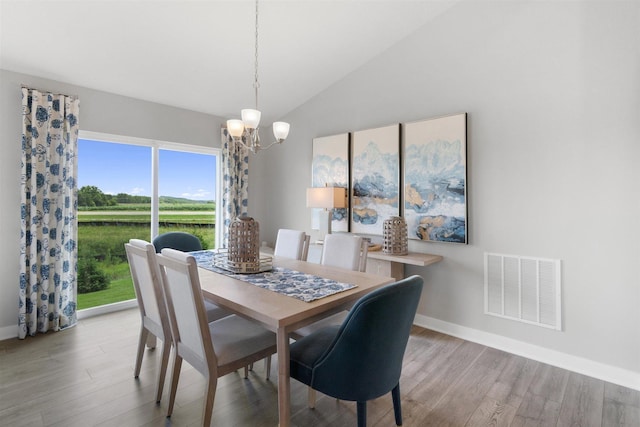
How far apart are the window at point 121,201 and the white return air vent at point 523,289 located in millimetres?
3741

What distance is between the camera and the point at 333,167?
161 inches

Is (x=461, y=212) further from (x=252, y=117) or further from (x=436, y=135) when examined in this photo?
(x=252, y=117)

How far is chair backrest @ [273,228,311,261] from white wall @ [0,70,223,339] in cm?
223

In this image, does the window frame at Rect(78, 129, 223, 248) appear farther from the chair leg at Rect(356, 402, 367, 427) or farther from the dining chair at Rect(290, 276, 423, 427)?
the chair leg at Rect(356, 402, 367, 427)

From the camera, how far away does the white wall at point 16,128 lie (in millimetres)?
2959

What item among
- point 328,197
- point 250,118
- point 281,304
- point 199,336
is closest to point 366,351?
point 281,304

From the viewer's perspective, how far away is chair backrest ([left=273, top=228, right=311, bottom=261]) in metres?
2.93

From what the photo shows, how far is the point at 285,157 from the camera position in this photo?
4793mm

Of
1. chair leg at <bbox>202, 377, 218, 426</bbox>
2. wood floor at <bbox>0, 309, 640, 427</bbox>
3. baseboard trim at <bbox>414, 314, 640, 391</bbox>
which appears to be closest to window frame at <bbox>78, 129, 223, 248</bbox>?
wood floor at <bbox>0, 309, 640, 427</bbox>

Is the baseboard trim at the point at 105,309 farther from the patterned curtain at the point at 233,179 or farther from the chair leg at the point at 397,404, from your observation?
the chair leg at the point at 397,404

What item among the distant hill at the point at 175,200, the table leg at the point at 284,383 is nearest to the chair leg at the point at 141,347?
the table leg at the point at 284,383

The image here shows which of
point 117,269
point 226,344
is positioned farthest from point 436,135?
point 117,269

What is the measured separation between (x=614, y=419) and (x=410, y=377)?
3.94ft

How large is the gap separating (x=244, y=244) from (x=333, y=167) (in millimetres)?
2149
